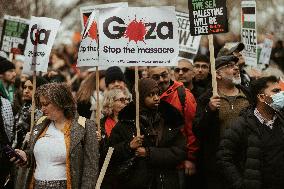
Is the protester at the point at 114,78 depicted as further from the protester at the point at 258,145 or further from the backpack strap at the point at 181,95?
the protester at the point at 258,145

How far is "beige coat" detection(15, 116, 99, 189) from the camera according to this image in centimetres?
757

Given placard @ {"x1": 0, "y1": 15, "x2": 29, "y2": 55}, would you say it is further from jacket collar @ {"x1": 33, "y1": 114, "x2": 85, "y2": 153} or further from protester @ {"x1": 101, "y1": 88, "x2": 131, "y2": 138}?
jacket collar @ {"x1": 33, "y1": 114, "x2": 85, "y2": 153}

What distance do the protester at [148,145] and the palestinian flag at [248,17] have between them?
3.08 meters

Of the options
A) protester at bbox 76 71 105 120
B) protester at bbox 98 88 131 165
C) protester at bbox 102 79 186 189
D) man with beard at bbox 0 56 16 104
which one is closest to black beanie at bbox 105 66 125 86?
protester at bbox 76 71 105 120

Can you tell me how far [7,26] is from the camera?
12.8 metres

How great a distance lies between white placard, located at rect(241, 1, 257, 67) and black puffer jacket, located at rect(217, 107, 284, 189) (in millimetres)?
2973

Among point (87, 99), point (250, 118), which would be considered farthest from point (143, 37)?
point (87, 99)

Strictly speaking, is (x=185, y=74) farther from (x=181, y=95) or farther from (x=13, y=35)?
(x=13, y=35)

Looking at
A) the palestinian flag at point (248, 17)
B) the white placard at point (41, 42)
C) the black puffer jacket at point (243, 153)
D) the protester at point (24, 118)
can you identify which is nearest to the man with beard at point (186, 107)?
the black puffer jacket at point (243, 153)

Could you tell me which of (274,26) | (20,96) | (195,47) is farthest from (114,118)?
(274,26)

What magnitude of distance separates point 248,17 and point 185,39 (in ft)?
3.31

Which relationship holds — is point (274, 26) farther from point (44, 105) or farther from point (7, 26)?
point (44, 105)

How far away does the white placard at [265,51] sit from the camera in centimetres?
1359

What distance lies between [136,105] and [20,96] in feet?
15.8
